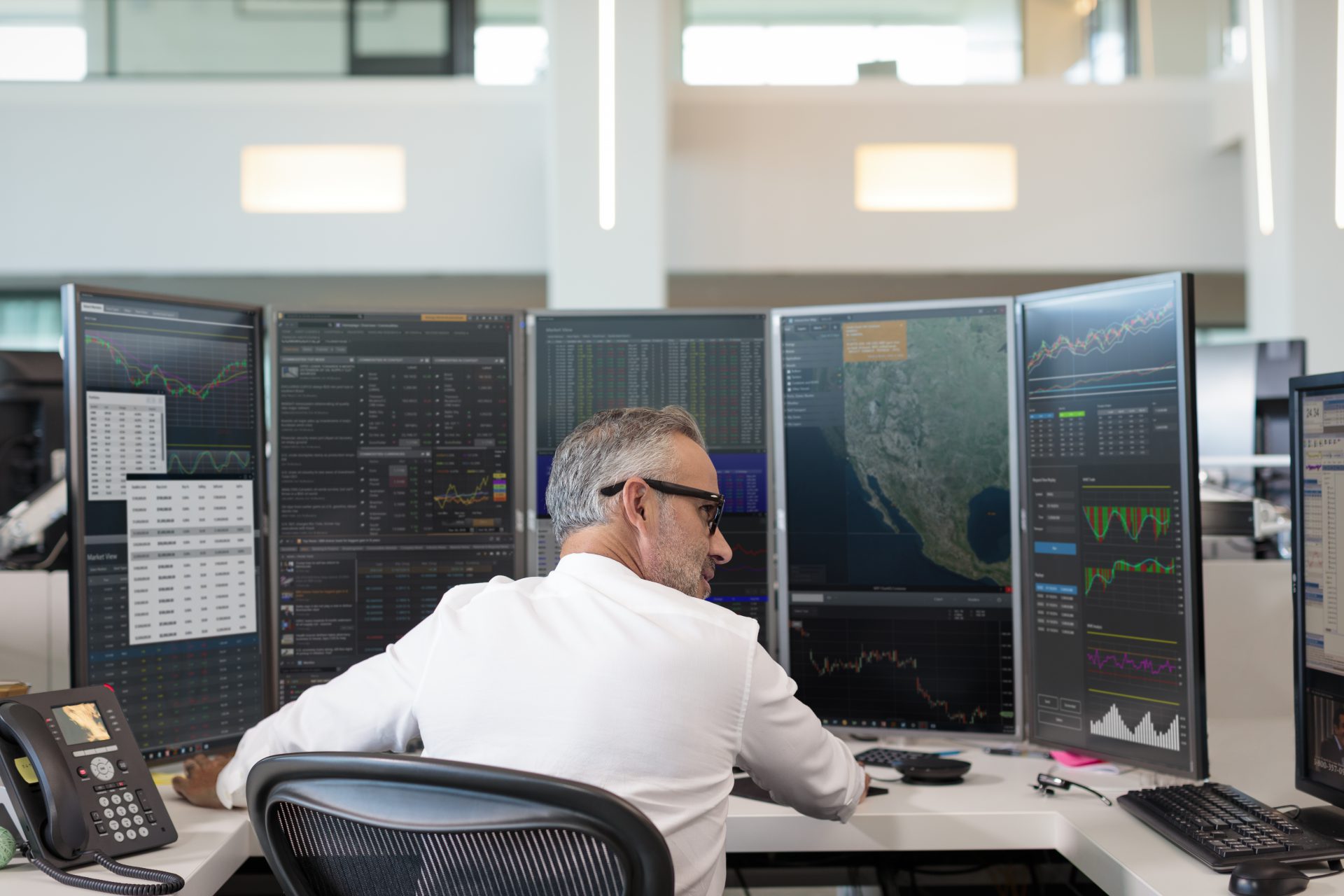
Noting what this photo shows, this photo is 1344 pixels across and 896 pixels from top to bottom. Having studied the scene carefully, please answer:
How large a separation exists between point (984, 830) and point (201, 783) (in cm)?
126

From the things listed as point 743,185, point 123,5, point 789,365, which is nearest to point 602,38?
point 743,185

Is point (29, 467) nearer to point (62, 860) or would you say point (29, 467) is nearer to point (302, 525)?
point (302, 525)

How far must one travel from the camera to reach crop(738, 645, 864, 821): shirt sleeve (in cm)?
130

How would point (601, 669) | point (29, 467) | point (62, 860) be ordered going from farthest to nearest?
point (29, 467)
point (62, 860)
point (601, 669)

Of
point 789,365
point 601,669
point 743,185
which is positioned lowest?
point 601,669

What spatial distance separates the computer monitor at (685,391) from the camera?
224cm

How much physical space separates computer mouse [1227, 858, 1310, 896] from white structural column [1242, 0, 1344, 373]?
4338 mm

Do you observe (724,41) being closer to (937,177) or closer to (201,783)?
(937,177)

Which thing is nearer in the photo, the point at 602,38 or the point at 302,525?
the point at 302,525

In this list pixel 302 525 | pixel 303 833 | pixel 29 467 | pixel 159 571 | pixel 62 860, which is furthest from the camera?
pixel 29 467

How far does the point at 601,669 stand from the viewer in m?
1.19

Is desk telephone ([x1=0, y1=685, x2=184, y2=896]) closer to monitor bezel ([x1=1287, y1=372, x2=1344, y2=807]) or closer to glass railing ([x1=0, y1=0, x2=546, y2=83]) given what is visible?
monitor bezel ([x1=1287, y1=372, x2=1344, y2=807])

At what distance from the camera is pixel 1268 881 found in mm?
1326

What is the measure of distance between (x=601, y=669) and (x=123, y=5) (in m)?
5.77
